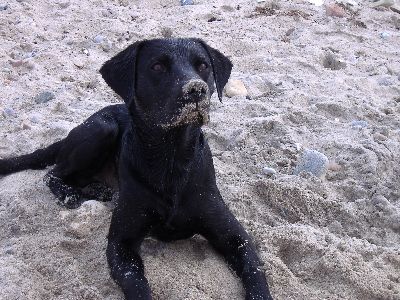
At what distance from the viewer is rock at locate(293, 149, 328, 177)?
13.2ft

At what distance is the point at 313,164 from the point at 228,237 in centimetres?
114

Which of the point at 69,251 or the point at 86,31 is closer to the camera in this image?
the point at 69,251

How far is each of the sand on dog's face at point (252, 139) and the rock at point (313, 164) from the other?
0.08 metres

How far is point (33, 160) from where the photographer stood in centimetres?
411

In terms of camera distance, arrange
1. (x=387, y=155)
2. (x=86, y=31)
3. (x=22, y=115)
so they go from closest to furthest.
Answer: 1. (x=387, y=155)
2. (x=22, y=115)
3. (x=86, y=31)

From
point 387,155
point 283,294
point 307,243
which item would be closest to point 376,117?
point 387,155

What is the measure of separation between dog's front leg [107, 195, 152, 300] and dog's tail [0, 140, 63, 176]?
113 centimetres

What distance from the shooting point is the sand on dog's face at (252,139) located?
10.2ft

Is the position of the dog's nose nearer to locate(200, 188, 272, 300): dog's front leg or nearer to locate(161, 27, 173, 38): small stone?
locate(200, 188, 272, 300): dog's front leg

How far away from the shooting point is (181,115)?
2748mm

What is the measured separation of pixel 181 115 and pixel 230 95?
2.41 m

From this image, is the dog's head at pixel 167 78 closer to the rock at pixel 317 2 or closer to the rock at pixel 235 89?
the rock at pixel 235 89

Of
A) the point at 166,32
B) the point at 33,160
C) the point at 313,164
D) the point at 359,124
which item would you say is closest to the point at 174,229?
the point at 313,164

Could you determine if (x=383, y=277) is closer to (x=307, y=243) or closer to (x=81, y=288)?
(x=307, y=243)
